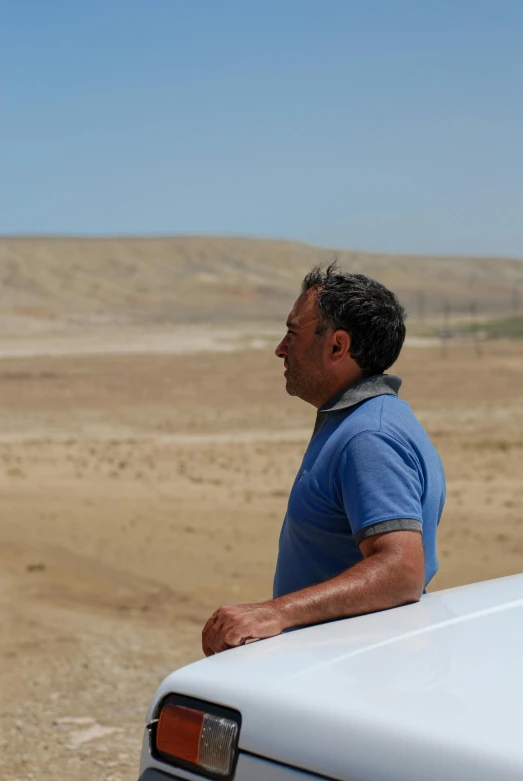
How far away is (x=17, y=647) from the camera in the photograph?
255 inches

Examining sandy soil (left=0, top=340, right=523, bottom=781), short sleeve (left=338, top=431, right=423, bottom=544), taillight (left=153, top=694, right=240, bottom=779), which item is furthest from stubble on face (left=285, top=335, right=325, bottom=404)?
sandy soil (left=0, top=340, right=523, bottom=781)

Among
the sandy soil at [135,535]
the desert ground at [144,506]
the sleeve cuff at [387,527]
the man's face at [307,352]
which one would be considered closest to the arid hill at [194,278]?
the desert ground at [144,506]

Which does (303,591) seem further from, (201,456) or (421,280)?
(421,280)

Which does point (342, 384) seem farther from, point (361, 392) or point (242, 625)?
point (242, 625)

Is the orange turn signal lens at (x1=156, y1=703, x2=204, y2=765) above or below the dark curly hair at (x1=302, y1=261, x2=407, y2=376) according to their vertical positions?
below

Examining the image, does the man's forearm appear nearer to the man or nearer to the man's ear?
the man

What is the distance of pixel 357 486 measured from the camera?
247 centimetres

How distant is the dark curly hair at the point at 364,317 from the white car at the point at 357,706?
65 cm

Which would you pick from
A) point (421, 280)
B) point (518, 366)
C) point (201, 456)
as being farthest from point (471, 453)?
point (421, 280)

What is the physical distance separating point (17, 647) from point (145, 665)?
814mm

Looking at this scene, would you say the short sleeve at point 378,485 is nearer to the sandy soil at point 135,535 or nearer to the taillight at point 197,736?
the taillight at point 197,736

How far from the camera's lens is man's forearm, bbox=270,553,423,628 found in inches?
97.1

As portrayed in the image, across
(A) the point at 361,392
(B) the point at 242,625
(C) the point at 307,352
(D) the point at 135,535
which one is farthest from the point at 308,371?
(D) the point at 135,535

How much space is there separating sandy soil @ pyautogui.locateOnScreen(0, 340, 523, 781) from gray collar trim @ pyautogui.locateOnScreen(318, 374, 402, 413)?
2.59 metres
